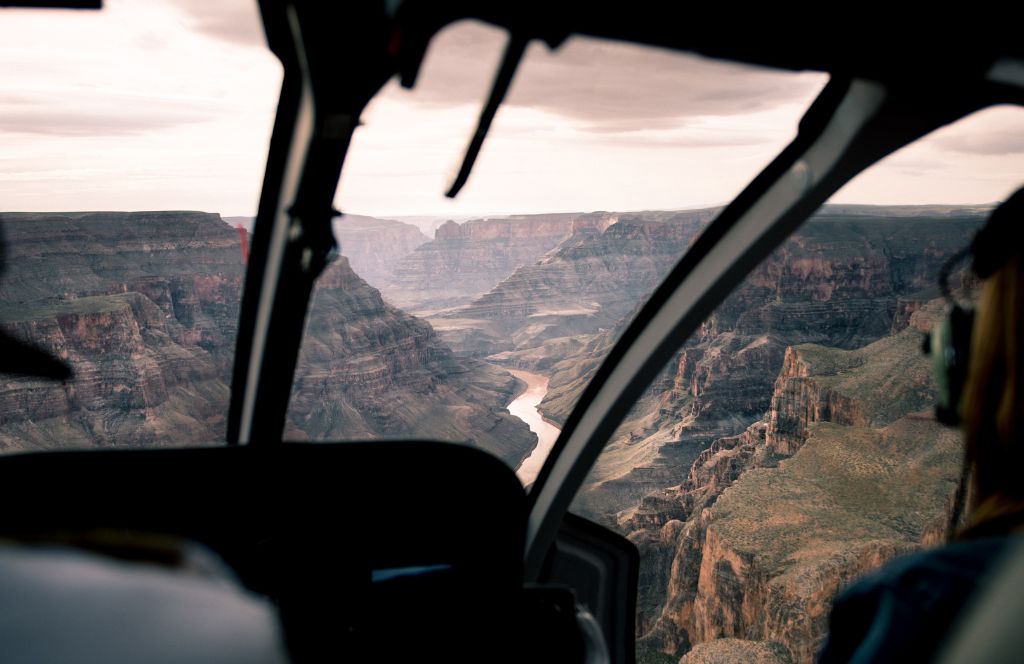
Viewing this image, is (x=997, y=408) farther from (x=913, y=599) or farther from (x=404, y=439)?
(x=404, y=439)

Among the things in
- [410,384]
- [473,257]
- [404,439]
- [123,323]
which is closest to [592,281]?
[404,439]

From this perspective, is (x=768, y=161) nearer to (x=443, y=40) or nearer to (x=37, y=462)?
(x=443, y=40)

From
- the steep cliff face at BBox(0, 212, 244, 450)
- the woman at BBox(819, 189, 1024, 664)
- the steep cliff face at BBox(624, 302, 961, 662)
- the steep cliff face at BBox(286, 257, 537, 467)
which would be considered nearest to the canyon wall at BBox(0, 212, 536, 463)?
the steep cliff face at BBox(0, 212, 244, 450)

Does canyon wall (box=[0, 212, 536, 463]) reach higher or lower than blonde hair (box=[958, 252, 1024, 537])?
lower

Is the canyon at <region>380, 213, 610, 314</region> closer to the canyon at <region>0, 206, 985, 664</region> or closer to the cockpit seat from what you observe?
the canyon at <region>0, 206, 985, 664</region>

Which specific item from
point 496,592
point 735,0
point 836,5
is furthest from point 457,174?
point 496,592

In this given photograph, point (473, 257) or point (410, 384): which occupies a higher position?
point (473, 257)
